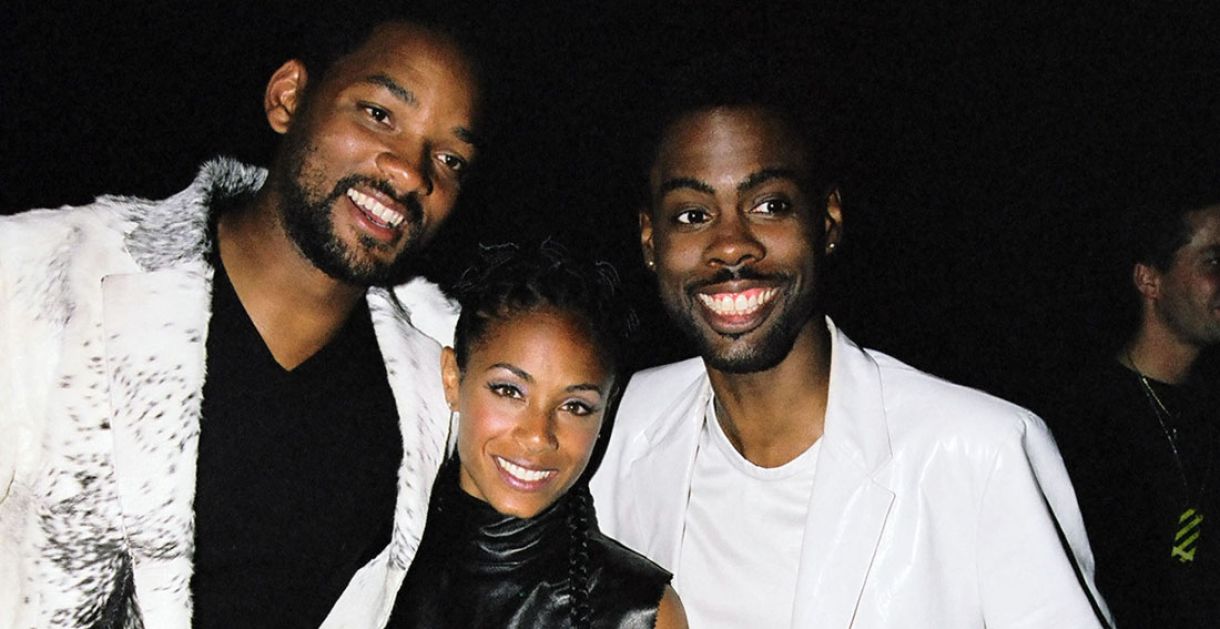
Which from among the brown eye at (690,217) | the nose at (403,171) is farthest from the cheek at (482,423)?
the brown eye at (690,217)

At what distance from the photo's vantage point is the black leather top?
5.63 ft

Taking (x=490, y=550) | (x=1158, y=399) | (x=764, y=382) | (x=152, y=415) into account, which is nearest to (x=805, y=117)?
(x=764, y=382)

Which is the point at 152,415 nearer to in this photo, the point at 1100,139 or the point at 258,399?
the point at 258,399

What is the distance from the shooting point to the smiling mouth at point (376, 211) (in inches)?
71.4

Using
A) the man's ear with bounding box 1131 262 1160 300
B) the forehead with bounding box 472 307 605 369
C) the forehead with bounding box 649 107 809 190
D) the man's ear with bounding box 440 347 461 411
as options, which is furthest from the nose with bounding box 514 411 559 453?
the man's ear with bounding box 1131 262 1160 300

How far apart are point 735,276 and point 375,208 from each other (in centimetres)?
76

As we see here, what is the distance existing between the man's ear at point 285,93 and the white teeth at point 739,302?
3.34 ft

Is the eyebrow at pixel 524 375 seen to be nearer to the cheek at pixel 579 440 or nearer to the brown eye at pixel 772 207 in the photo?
the cheek at pixel 579 440

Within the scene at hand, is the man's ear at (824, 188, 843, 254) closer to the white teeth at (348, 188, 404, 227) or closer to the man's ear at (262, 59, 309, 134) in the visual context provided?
the white teeth at (348, 188, 404, 227)

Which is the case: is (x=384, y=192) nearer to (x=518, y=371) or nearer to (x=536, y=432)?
→ (x=518, y=371)

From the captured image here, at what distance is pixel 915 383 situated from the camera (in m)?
1.89

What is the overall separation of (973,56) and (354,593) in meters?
3.33

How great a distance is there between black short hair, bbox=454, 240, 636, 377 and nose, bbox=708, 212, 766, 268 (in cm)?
24

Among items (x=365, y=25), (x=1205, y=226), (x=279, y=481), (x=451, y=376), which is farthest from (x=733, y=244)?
(x=1205, y=226)
